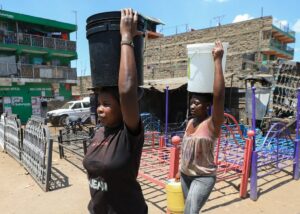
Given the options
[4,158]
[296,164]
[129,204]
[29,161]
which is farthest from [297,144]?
[4,158]

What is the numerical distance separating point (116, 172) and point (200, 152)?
125 cm

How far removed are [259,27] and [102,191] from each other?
28742 millimetres

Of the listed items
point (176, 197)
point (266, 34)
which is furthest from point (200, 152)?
point (266, 34)

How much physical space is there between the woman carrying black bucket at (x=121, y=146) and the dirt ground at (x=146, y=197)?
8.92ft

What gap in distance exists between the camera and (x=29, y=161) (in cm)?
586

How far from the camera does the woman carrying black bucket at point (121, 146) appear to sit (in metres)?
1.35

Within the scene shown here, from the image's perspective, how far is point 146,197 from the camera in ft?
15.0

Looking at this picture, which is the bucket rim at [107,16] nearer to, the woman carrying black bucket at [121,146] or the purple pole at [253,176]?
the woman carrying black bucket at [121,146]

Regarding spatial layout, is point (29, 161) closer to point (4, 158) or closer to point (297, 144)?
point (4, 158)

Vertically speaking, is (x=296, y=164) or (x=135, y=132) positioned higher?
(x=135, y=132)

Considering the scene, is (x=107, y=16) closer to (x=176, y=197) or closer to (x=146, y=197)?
(x=176, y=197)

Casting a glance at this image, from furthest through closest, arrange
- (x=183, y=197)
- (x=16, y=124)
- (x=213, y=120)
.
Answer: (x=16, y=124), (x=183, y=197), (x=213, y=120)

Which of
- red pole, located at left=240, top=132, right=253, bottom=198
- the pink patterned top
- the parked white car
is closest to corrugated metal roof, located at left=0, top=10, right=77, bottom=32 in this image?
the parked white car

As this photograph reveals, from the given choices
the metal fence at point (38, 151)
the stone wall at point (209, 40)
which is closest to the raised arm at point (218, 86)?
the metal fence at point (38, 151)
